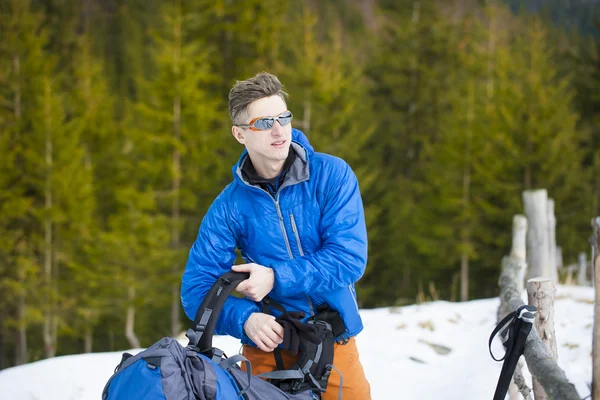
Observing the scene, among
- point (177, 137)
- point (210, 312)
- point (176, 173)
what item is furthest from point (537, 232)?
point (177, 137)

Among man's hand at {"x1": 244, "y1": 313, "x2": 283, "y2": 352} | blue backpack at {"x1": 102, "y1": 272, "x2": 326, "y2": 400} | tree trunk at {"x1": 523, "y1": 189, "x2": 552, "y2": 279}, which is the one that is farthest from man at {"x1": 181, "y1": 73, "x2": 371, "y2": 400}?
tree trunk at {"x1": 523, "y1": 189, "x2": 552, "y2": 279}

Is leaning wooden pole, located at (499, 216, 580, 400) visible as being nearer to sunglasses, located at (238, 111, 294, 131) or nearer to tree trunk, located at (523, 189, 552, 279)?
sunglasses, located at (238, 111, 294, 131)

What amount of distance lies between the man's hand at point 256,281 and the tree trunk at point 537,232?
633 centimetres

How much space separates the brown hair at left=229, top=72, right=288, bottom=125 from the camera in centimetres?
256

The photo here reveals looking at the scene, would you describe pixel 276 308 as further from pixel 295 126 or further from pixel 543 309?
pixel 295 126

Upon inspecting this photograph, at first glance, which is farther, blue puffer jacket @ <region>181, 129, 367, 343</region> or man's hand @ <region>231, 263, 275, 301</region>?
blue puffer jacket @ <region>181, 129, 367, 343</region>

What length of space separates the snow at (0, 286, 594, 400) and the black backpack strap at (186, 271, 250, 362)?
7.88 feet

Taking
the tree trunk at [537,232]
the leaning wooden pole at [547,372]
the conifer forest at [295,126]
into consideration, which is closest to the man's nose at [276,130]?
the leaning wooden pole at [547,372]

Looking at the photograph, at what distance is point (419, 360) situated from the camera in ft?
16.8

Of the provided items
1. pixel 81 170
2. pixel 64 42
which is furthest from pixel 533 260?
pixel 64 42

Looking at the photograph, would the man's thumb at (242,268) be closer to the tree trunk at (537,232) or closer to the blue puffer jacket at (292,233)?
the blue puffer jacket at (292,233)

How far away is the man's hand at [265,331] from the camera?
2.45 m

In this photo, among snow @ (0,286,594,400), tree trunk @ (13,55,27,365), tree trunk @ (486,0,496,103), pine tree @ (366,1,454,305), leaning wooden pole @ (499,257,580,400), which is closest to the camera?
leaning wooden pole @ (499,257,580,400)

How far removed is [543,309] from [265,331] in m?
1.64
